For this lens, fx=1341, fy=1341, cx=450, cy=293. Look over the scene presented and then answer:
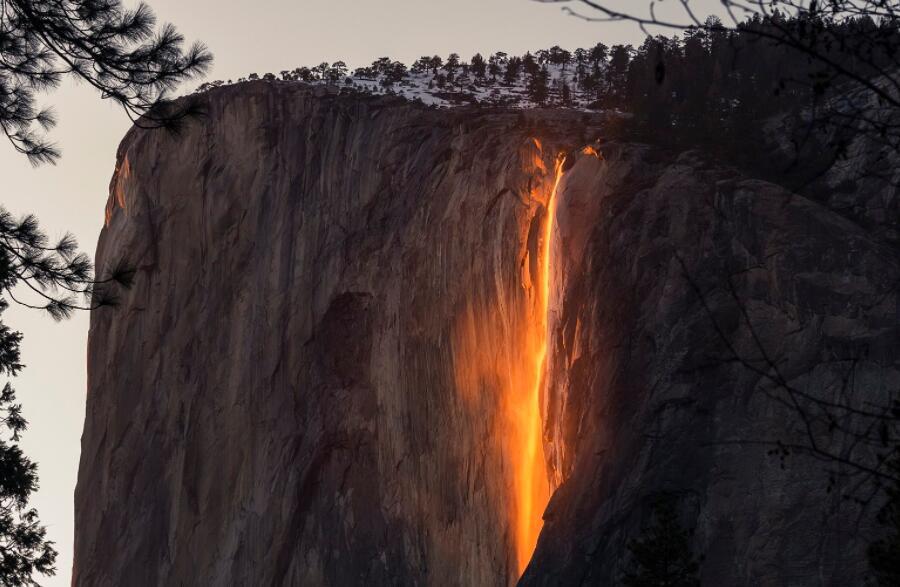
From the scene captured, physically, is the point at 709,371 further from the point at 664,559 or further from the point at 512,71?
the point at 512,71

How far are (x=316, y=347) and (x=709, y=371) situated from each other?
20.6m

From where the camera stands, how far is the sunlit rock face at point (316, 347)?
140ft

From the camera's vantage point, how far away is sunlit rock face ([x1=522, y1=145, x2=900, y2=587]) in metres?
28.1

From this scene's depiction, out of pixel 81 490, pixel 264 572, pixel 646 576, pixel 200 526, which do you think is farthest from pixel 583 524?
pixel 81 490

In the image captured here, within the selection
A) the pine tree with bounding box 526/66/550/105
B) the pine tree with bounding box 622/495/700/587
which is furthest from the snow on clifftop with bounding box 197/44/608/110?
the pine tree with bounding box 622/495/700/587

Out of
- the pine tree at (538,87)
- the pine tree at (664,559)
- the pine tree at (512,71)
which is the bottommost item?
the pine tree at (664,559)

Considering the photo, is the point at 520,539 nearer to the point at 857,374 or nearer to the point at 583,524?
the point at 583,524

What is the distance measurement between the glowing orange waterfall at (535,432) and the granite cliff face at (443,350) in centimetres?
14

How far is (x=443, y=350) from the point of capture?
144 feet

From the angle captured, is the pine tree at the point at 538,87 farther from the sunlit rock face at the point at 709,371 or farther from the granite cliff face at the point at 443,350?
the sunlit rock face at the point at 709,371

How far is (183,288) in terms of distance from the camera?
182ft

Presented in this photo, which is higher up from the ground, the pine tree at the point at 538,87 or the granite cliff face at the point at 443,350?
the pine tree at the point at 538,87

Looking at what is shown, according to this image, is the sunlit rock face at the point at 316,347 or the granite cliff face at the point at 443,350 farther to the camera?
the sunlit rock face at the point at 316,347

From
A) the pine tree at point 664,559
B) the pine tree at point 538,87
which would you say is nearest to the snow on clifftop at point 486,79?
the pine tree at point 538,87
